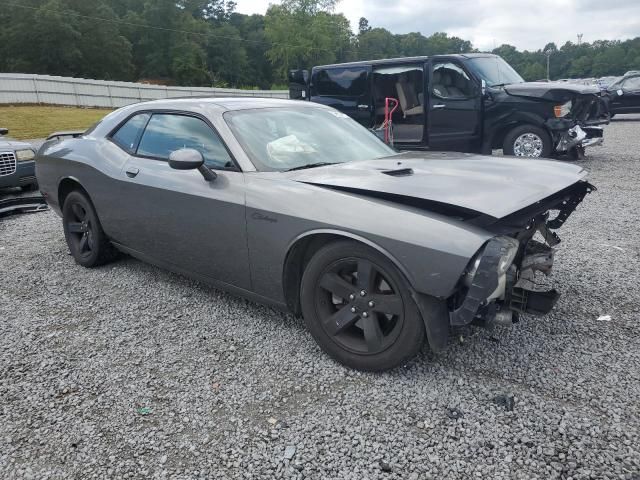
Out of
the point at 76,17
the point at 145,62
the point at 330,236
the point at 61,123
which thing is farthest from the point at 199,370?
the point at 145,62

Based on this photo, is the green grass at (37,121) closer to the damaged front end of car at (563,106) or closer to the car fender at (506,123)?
the car fender at (506,123)

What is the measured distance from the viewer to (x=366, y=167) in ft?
10.1

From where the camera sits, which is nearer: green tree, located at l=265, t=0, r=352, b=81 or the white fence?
the white fence

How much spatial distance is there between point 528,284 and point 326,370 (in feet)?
4.04

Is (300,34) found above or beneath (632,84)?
above

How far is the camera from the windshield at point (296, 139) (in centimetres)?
317

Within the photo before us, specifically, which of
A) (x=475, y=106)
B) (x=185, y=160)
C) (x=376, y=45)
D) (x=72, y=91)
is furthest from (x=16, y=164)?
(x=376, y=45)

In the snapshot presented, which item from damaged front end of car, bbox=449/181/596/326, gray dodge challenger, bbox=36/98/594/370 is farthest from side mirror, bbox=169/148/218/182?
damaged front end of car, bbox=449/181/596/326

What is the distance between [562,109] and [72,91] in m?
30.1

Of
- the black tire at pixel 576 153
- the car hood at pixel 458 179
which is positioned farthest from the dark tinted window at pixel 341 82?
the car hood at pixel 458 179

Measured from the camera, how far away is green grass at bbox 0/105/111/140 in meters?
18.8

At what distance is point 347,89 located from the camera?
32.0ft

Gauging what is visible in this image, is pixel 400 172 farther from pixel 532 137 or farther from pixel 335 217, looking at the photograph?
pixel 532 137

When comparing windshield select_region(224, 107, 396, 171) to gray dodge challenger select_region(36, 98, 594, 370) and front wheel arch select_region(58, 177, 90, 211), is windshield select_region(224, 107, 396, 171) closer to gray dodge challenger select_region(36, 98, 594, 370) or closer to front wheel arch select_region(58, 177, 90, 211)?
gray dodge challenger select_region(36, 98, 594, 370)
